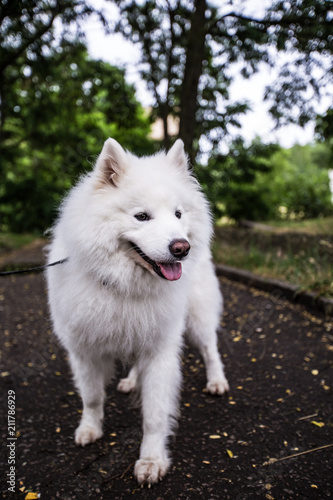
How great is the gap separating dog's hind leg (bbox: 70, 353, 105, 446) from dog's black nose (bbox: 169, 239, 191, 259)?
1025mm

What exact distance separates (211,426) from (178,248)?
1539mm

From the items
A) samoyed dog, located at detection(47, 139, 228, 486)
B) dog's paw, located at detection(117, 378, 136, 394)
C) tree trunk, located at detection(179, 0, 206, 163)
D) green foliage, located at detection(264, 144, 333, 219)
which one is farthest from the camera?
green foliage, located at detection(264, 144, 333, 219)

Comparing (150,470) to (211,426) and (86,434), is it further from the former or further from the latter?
(211,426)

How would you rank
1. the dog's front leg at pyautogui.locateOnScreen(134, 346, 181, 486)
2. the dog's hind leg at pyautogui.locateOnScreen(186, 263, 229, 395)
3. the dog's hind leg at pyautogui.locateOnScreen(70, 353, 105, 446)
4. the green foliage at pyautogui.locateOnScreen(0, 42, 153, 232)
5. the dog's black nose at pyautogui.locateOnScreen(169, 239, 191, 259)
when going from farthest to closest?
the green foliage at pyautogui.locateOnScreen(0, 42, 153, 232)
the dog's hind leg at pyautogui.locateOnScreen(186, 263, 229, 395)
the dog's hind leg at pyautogui.locateOnScreen(70, 353, 105, 446)
the dog's front leg at pyautogui.locateOnScreen(134, 346, 181, 486)
the dog's black nose at pyautogui.locateOnScreen(169, 239, 191, 259)

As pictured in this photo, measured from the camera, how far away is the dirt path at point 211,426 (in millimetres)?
2170

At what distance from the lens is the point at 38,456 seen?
244 cm

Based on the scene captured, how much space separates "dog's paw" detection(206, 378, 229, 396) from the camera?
313 centimetres

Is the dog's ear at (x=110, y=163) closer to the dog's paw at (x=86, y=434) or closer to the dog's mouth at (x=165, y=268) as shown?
the dog's mouth at (x=165, y=268)

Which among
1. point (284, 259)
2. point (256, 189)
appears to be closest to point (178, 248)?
point (284, 259)

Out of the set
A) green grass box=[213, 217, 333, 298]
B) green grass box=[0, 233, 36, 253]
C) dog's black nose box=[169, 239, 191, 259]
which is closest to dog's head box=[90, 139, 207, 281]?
dog's black nose box=[169, 239, 191, 259]

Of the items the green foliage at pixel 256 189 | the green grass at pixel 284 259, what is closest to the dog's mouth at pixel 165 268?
the green grass at pixel 284 259

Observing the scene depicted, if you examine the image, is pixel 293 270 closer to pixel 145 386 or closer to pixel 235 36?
pixel 145 386

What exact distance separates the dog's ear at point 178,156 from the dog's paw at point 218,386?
177cm

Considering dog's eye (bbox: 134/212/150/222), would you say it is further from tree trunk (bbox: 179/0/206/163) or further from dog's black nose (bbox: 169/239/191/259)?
tree trunk (bbox: 179/0/206/163)
